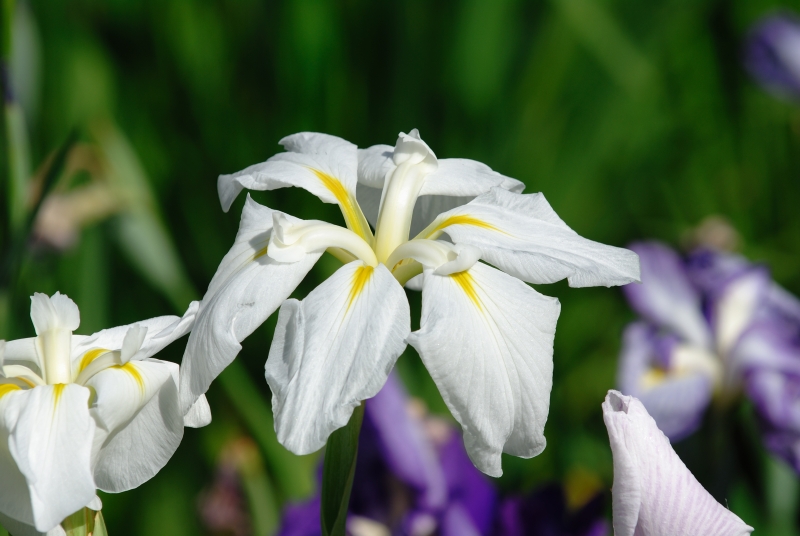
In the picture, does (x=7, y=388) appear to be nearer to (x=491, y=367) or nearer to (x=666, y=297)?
(x=491, y=367)

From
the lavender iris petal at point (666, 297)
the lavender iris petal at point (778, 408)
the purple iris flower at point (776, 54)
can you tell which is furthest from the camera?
the purple iris flower at point (776, 54)

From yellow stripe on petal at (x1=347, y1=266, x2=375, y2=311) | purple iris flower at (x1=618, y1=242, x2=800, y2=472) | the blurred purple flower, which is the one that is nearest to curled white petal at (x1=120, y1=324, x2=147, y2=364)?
yellow stripe on petal at (x1=347, y1=266, x2=375, y2=311)

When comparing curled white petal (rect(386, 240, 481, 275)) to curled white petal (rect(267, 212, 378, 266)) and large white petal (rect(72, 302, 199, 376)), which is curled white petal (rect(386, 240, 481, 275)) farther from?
large white petal (rect(72, 302, 199, 376))

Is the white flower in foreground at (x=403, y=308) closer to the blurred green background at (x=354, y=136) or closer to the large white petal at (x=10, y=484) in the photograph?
the large white petal at (x=10, y=484)

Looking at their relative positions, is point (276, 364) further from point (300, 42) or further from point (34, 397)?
point (300, 42)

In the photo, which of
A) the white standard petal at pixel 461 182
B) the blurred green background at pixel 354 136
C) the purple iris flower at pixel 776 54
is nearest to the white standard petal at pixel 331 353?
the white standard petal at pixel 461 182

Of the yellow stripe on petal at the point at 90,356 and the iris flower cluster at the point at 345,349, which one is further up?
the iris flower cluster at the point at 345,349

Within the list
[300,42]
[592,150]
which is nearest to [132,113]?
[300,42]
